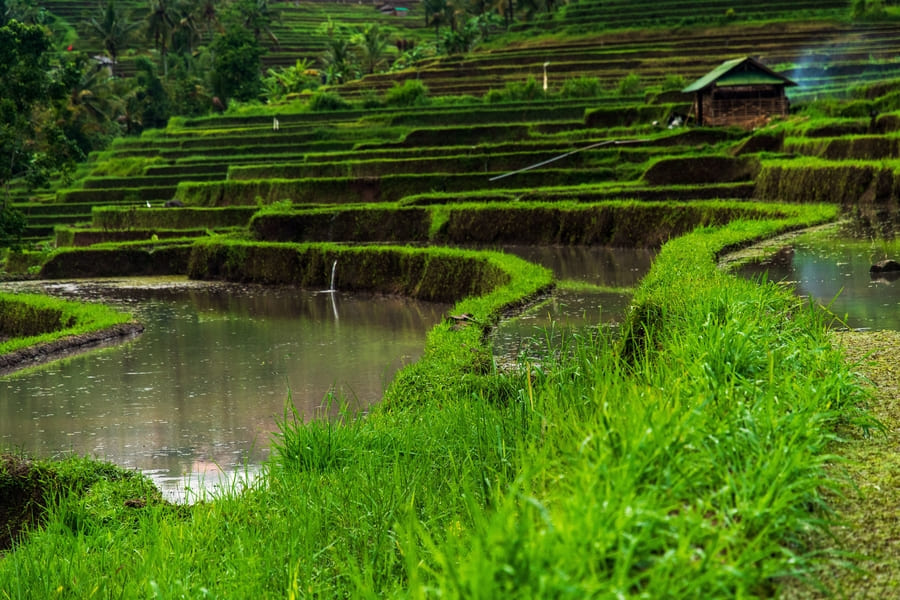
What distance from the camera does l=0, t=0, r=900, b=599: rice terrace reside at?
8.62 ft

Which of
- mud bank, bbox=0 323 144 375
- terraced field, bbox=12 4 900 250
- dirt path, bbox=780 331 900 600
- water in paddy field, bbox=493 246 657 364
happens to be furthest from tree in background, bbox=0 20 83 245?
dirt path, bbox=780 331 900 600

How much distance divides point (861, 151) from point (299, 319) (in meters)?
10.3

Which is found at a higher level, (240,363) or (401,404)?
(401,404)

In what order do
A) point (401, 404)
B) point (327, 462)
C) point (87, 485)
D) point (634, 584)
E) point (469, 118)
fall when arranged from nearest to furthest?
point (634, 584), point (327, 462), point (87, 485), point (401, 404), point (469, 118)

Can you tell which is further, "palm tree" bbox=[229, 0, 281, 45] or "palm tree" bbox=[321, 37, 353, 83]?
"palm tree" bbox=[229, 0, 281, 45]

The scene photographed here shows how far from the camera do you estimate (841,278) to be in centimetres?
947

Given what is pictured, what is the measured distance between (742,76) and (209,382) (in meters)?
21.6

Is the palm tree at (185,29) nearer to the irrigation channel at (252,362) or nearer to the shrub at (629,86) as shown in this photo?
the shrub at (629,86)

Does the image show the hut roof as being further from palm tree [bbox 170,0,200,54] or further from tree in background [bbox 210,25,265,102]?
palm tree [bbox 170,0,200,54]

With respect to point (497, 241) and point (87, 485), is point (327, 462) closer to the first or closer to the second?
point (87, 485)

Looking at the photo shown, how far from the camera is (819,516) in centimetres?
269

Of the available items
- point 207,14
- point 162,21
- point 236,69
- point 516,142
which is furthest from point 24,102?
point 207,14

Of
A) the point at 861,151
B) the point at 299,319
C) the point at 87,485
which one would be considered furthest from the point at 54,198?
the point at 87,485

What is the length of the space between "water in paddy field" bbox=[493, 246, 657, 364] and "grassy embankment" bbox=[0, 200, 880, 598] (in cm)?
119
